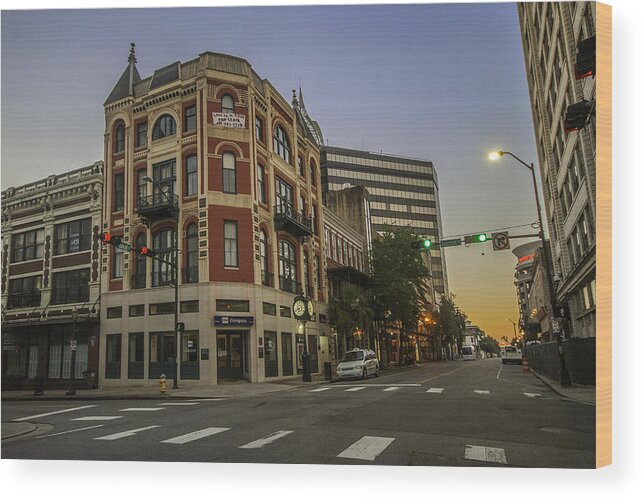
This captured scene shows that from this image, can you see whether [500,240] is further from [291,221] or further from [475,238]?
[291,221]

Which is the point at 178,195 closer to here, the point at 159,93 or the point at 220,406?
the point at 159,93

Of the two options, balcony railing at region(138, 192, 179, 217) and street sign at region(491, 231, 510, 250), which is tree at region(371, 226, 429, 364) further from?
street sign at region(491, 231, 510, 250)

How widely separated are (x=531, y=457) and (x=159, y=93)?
27.8 metres

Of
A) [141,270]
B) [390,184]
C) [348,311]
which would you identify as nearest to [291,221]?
[348,311]

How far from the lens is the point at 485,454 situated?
7.86 m

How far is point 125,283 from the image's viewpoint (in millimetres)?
29094

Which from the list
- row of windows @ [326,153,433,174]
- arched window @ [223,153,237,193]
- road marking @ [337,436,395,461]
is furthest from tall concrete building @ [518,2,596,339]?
row of windows @ [326,153,433,174]

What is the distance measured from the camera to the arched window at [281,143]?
3325cm

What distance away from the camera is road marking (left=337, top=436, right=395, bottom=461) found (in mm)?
7831

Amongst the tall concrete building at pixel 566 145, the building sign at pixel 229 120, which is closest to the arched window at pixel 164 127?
the building sign at pixel 229 120

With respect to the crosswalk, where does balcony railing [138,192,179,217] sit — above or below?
above

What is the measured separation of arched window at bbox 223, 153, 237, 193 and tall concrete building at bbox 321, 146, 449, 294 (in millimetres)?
61308

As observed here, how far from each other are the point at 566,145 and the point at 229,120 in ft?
57.3

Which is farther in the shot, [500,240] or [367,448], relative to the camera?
[500,240]
